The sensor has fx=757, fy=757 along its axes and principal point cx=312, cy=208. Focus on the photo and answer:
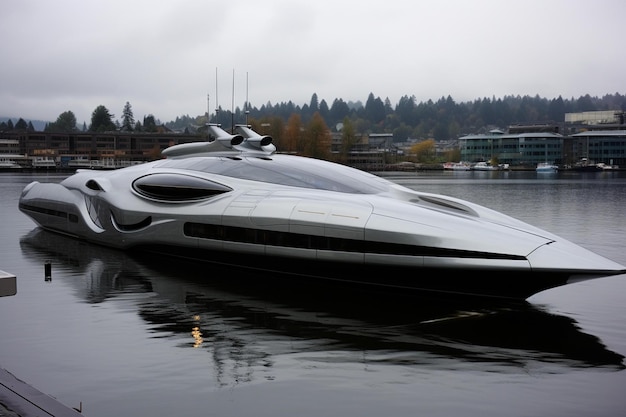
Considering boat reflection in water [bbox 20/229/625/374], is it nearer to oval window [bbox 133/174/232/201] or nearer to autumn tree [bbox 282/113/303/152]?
oval window [bbox 133/174/232/201]

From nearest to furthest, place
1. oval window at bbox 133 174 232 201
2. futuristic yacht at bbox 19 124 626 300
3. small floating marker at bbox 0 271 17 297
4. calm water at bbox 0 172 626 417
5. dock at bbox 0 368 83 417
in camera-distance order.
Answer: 1. dock at bbox 0 368 83 417
2. small floating marker at bbox 0 271 17 297
3. calm water at bbox 0 172 626 417
4. futuristic yacht at bbox 19 124 626 300
5. oval window at bbox 133 174 232 201

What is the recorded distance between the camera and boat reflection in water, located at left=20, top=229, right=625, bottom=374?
43.8ft

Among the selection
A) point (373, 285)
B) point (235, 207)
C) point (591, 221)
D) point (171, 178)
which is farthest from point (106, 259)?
point (591, 221)

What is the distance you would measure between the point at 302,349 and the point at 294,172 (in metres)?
9.57

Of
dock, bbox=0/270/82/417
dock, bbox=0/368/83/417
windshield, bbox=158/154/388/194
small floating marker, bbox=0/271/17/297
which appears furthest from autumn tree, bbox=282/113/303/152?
dock, bbox=0/368/83/417

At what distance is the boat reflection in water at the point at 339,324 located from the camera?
525 inches

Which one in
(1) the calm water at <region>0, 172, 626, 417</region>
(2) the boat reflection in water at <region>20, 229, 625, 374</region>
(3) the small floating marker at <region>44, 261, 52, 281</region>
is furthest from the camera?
(3) the small floating marker at <region>44, 261, 52, 281</region>

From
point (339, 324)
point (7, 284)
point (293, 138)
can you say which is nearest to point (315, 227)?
point (339, 324)

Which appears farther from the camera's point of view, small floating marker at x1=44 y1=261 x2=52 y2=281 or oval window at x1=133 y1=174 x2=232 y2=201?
oval window at x1=133 y1=174 x2=232 y2=201

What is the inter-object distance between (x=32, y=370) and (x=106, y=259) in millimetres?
13434

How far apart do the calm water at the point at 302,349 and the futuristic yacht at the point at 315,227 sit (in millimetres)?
731

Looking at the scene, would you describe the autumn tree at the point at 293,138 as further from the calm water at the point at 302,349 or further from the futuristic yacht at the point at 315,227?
the calm water at the point at 302,349

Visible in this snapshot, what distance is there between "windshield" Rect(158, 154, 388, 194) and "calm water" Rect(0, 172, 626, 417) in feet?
10.6

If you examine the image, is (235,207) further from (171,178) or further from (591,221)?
(591,221)
